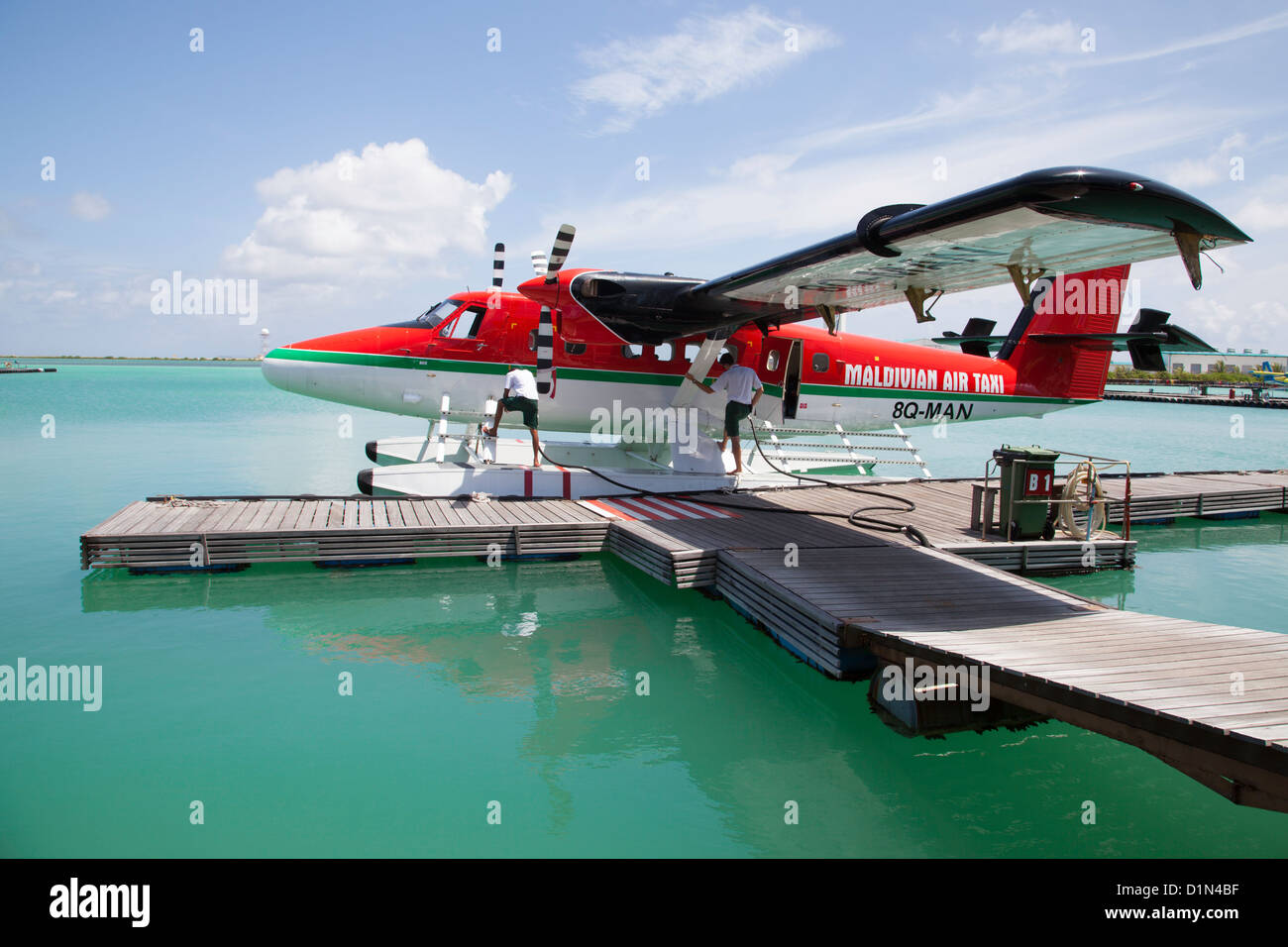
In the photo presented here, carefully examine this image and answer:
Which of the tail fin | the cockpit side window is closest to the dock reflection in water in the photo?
the cockpit side window

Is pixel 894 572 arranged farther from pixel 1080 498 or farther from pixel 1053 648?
pixel 1080 498

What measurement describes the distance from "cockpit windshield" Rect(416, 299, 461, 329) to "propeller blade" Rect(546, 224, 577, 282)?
153cm

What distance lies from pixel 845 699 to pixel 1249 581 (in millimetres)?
6503

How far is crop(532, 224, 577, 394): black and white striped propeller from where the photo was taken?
9.47 metres

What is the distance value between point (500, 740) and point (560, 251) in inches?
262


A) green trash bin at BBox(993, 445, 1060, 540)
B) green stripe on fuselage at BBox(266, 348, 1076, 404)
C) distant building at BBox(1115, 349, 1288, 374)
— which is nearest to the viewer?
green trash bin at BBox(993, 445, 1060, 540)

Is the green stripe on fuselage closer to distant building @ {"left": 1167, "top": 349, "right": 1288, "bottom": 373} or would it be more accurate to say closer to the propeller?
the propeller

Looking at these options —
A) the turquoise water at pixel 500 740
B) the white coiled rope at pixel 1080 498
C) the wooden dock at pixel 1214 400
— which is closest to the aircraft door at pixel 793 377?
the white coiled rope at pixel 1080 498

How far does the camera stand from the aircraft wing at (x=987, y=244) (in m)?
4.79

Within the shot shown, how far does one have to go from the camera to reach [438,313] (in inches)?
416

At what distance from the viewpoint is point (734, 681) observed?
555cm

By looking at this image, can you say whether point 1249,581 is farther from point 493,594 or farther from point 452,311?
point 452,311

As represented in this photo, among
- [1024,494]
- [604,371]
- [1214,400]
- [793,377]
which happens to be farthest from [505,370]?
[1214,400]
